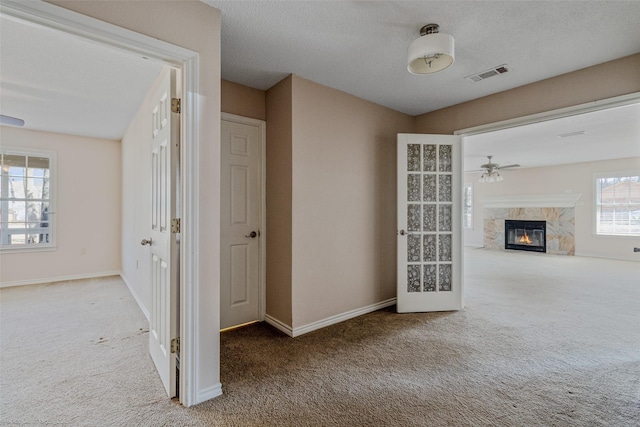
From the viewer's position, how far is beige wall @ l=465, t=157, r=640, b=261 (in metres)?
7.09

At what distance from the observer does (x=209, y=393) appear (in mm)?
1879

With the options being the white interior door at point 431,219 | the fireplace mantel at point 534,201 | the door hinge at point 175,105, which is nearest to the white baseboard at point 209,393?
the door hinge at point 175,105

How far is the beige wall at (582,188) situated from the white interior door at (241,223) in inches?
339

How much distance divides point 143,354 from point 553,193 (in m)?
9.89

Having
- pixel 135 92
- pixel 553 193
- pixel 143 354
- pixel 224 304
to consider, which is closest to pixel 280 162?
pixel 224 304

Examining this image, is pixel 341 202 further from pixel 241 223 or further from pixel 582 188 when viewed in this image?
pixel 582 188

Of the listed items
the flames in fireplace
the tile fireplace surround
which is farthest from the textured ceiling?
the flames in fireplace

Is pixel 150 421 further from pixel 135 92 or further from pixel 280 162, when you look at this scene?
pixel 135 92

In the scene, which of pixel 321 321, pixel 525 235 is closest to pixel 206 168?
pixel 321 321

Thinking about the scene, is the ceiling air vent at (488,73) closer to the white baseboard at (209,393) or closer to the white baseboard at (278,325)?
the white baseboard at (278,325)

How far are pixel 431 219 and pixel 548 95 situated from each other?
5.46 ft

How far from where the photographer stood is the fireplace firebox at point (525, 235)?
849cm

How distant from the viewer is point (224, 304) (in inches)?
118

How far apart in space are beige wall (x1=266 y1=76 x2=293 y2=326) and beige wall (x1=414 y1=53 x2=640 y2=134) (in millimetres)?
2110
